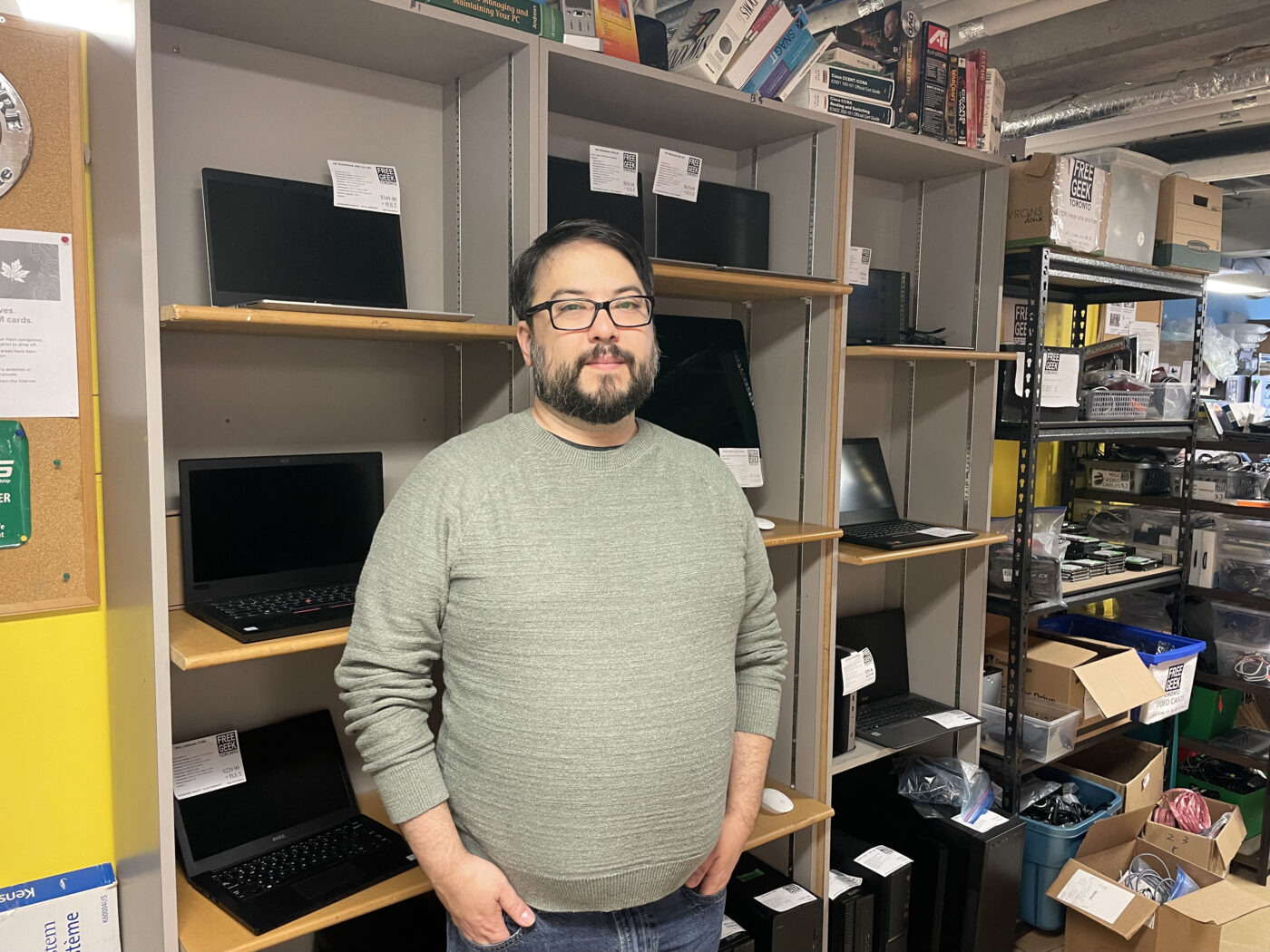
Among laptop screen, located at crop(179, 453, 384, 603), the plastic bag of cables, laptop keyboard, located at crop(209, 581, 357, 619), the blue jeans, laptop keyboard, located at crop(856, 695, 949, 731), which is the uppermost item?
laptop screen, located at crop(179, 453, 384, 603)

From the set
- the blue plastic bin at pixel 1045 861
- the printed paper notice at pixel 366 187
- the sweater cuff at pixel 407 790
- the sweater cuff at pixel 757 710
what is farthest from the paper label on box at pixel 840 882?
the printed paper notice at pixel 366 187

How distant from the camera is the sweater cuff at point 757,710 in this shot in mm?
1560

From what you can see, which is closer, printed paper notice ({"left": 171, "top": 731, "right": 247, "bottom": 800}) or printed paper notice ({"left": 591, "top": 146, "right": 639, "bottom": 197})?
printed paper notice ({"left": 171, "top": 731, "right": 247, "bottom": 800})

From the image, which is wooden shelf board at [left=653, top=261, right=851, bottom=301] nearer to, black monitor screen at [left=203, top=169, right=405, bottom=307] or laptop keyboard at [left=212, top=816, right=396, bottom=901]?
black monitor screen at [left=203, top=169, right=405, bottom=307]

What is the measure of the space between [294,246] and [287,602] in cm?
61

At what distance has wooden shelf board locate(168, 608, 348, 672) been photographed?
125 cm

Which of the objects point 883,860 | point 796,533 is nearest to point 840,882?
point 883,860

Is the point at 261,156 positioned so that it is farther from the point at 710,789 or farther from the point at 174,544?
the point at 710,789

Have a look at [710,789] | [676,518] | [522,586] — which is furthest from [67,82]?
[710,789]

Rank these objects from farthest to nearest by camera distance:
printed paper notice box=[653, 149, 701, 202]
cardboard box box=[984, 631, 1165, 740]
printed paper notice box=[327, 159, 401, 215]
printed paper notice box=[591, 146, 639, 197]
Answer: cardboard box box=[984, 631, 1165, 740]
printed paper notice box=[653, 149, 701, 202]
printed paper notice box=[591, 146, 639, 197]
printed paper notice box=[327, 159, 401, 215]

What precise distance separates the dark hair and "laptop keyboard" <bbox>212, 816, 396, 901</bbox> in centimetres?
97

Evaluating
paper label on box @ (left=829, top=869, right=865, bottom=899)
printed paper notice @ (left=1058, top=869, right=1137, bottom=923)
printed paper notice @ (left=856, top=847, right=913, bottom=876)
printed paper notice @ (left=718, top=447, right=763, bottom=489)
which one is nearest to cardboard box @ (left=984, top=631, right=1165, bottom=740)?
printed paper notice @ (left=1058, top=869, right=1137, bottom=923)

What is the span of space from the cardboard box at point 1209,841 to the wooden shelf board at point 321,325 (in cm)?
260

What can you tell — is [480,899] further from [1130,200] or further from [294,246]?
[1130,200]
